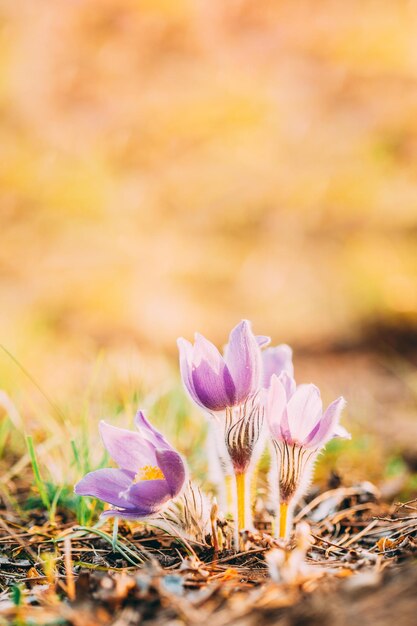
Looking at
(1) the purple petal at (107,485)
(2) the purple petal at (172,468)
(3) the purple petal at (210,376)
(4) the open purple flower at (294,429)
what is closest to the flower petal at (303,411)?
(4) the open purple flower at (294,429)

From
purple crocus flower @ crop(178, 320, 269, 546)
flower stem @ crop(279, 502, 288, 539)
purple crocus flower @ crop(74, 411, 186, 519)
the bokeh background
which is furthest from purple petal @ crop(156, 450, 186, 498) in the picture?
the bokeh background

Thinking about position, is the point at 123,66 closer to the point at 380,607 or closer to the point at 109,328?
the point at 109,328

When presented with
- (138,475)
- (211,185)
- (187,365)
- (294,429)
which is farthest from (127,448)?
(211,185)

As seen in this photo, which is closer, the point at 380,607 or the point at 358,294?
the point at 380,607

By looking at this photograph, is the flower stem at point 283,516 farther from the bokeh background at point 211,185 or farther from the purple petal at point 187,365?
the bokeh background at point 211,185

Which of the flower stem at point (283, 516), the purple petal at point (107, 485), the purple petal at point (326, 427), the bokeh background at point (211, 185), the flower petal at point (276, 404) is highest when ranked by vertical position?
the bokeh background at point (211, 185)

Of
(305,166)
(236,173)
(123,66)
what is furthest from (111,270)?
(123,66)

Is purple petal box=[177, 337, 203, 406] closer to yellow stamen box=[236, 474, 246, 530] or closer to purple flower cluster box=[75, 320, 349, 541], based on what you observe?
purple flower cluster box=[75, 320, 349, 541]
